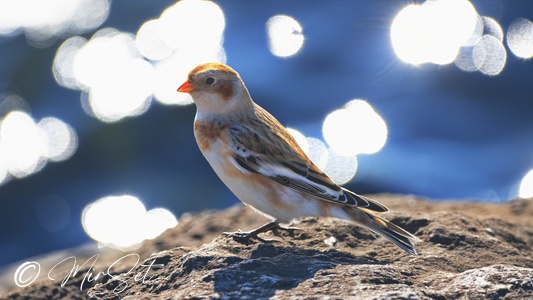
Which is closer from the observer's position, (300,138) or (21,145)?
(300,138)

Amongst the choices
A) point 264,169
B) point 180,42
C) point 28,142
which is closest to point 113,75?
point 180,42

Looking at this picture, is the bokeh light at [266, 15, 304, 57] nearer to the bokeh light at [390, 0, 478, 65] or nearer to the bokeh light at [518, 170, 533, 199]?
the bokeh light at [390, 0, 478, 65]

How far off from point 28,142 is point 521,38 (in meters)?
6.96

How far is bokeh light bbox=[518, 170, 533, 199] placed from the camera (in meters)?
9.71

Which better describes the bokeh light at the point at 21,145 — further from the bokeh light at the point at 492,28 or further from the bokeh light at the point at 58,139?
the bokeh light at the point at 492,28

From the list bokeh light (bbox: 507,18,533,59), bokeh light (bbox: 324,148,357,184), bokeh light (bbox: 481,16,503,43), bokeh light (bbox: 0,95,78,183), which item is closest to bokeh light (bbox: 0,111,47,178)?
bokeh light (bbox: 0,95,78,183)

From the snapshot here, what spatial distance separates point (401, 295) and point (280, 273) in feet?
2.33

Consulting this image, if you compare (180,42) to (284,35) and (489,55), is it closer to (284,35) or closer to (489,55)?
(284,35)

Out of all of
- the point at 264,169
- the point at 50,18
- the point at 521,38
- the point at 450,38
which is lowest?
the point at 264,169

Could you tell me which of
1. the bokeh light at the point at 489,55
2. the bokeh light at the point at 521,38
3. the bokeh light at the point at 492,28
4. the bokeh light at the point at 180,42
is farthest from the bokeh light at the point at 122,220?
the bokeh light at the point at 521,38

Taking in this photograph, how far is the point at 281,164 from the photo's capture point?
500 cm

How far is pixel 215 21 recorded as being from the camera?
12.2 metres

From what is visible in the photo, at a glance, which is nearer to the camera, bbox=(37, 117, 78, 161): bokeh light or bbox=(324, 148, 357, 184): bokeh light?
bbox=(324, 148, 357, 184): bokeh light

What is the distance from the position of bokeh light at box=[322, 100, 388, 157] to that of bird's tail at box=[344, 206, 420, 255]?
16.5 feet
